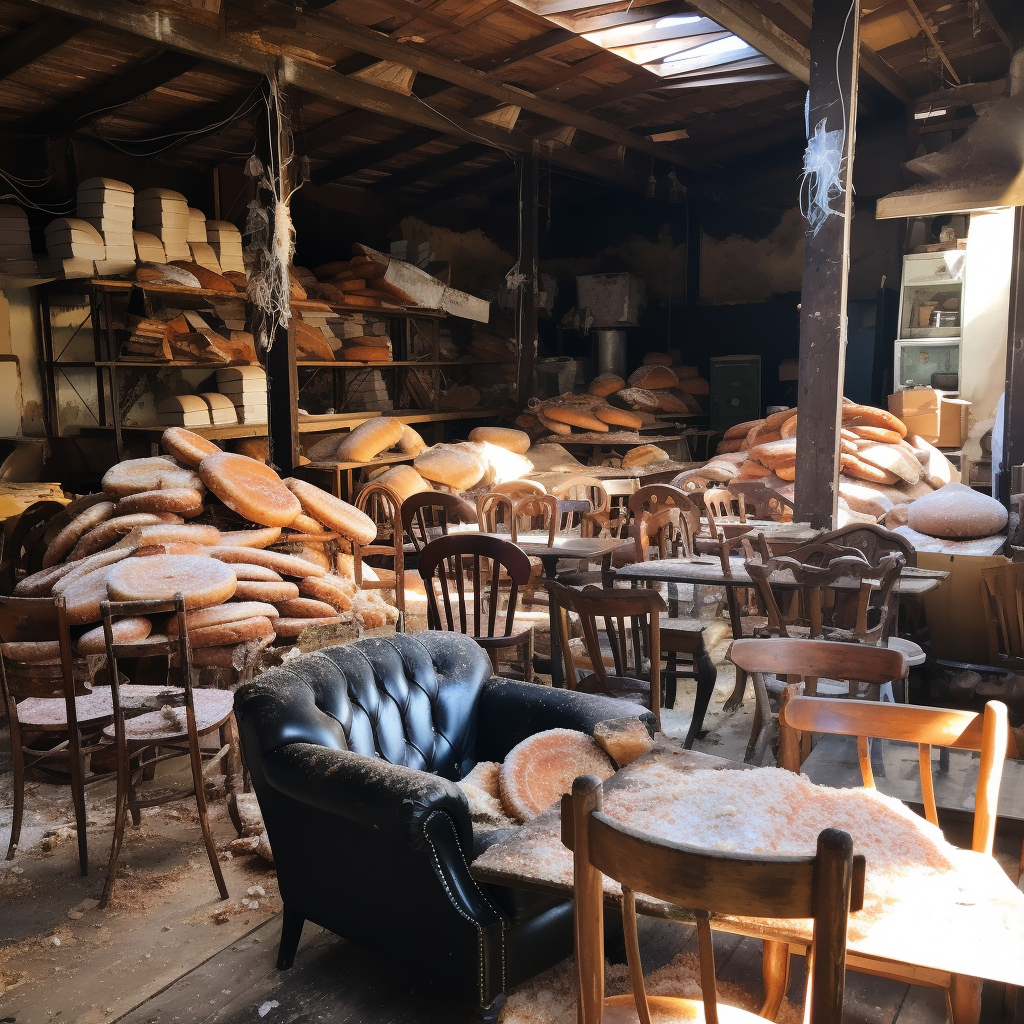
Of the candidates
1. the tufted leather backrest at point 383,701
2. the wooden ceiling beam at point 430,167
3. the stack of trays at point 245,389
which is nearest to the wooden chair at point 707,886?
the tufted leather backrest at point 383,701

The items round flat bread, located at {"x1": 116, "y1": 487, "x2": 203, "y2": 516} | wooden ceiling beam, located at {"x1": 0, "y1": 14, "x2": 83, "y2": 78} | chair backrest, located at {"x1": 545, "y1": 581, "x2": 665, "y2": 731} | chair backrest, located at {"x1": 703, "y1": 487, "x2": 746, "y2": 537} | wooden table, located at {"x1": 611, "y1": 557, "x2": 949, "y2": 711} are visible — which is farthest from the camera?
chair backrest, located at {"x1": 703, "y1": 487, "x2": 746, "y2": 537}

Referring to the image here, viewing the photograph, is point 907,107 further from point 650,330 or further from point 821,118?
point 821,118

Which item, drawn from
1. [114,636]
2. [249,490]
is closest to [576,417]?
[249,490]

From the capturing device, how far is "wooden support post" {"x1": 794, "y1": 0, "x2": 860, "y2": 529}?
528 centimetres

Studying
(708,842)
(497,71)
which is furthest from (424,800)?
(497,71)

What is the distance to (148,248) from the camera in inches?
276

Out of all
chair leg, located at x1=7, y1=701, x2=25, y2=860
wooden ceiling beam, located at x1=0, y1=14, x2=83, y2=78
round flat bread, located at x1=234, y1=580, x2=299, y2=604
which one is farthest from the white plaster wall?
chair leg, located at x1=7, y1=701, x2=25, y2=860

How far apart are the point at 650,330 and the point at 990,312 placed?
14.3 ft

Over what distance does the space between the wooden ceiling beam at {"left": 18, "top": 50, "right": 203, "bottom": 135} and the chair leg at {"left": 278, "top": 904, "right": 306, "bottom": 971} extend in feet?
18.2

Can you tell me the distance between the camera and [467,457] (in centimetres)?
791

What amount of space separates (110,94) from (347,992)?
21.0ft

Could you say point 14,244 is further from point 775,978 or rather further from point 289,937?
point 775,978

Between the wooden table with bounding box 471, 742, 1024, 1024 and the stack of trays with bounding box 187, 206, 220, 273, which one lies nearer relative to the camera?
the wooden table with bounding box 471, 742, 1024, 1024

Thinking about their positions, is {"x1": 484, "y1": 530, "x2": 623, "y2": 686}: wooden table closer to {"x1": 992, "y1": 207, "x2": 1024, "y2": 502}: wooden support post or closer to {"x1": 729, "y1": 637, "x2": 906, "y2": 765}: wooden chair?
{"x1": 729, "y1": 637, "x2": 906, "y2": 765}: wooden chair
